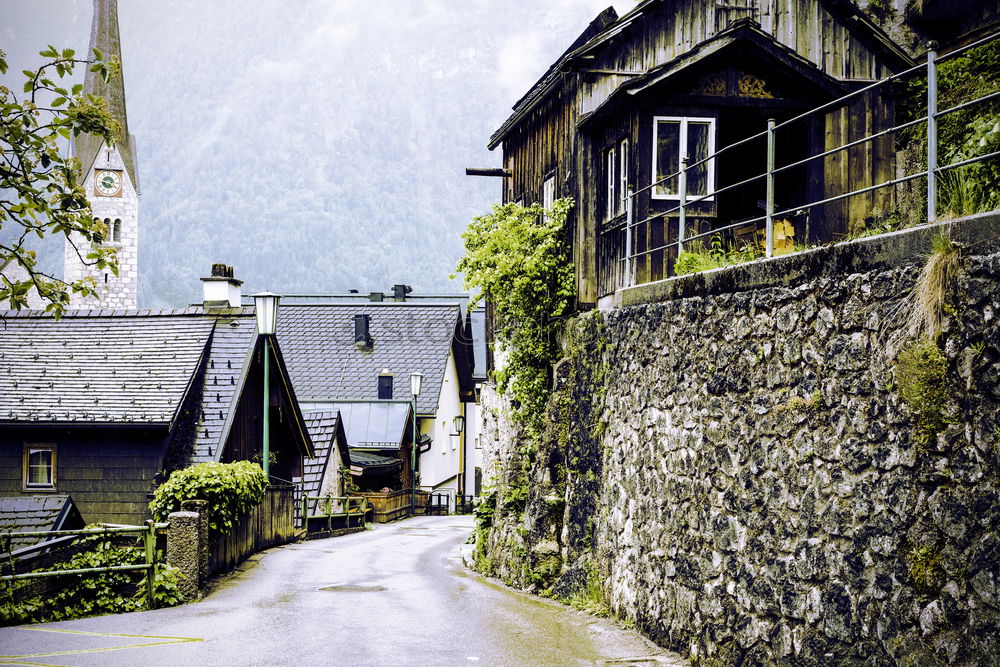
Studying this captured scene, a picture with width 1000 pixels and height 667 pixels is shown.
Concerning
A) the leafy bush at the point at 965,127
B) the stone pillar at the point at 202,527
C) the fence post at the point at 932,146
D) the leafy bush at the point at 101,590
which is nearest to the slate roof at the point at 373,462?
the stone pillar at the point at 202,527

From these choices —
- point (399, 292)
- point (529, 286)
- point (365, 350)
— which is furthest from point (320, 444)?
point (399, 292)

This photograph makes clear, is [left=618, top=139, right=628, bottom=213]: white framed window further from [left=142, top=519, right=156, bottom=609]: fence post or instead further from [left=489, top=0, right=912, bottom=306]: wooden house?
[left=142, top=519, right=156, bottom=609]: fence post

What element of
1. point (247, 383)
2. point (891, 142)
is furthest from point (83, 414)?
point (891, 142)

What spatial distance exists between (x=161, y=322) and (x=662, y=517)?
53.0ft

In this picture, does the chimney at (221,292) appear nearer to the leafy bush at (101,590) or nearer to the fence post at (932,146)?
the leafy bush at (101,590)

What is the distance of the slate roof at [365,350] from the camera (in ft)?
153

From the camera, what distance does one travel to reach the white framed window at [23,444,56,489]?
20250 mm

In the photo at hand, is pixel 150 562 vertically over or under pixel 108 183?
under

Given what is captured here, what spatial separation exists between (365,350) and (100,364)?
89.8 feet

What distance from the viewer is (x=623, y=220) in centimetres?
1462

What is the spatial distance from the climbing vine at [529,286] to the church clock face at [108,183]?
72707 millimetres

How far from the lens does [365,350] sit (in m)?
48.9

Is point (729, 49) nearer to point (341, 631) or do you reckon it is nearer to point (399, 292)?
point (341, 631)

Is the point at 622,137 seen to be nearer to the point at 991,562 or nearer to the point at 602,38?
the point at 602,38
